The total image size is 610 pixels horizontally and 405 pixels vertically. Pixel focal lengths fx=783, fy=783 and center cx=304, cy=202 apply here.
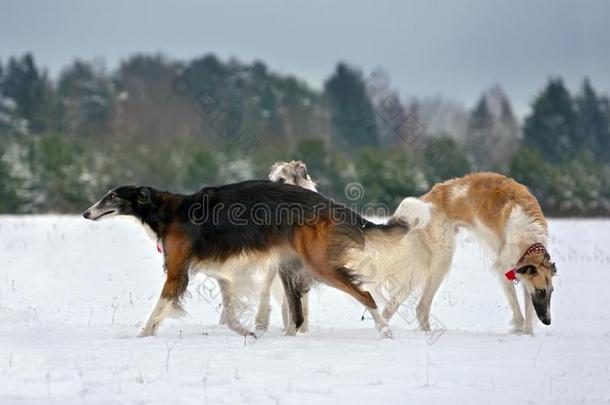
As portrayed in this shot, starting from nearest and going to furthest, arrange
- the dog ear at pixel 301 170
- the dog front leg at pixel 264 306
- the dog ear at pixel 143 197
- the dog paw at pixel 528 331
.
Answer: the dog ear at pixel 143 197
the dog paw at pixel 528 331
the dog front leg at pixel 264 306
the dog ear at pixel 301 170

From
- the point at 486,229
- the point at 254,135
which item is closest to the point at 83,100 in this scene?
the point at 254,135

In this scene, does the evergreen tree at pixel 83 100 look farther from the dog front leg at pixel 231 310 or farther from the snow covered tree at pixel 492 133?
the dog front leg at pixel 231 310

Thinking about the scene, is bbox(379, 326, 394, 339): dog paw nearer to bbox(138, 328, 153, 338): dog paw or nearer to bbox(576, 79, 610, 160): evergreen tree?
bbox(138, 328, 153, 338): dog paw

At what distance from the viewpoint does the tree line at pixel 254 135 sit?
3428 cm

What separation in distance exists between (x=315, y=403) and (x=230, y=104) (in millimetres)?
48856

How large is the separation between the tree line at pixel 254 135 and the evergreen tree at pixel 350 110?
0.34ft

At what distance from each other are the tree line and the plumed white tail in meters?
17.5

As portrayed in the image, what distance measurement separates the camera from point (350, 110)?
180 feet

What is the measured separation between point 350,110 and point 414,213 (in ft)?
154

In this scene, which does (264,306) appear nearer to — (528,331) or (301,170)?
(301,170)

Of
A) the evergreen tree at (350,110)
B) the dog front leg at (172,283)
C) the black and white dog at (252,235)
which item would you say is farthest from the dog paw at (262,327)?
the evergreen tree at (350,110)

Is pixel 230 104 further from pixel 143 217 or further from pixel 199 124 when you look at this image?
pixel 143 217

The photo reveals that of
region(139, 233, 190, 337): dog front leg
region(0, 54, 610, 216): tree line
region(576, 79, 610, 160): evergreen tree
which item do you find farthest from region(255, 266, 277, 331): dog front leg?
region(576, 79, 610, 160): evergreen tree

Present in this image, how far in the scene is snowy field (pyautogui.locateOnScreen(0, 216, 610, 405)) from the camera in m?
5.28
